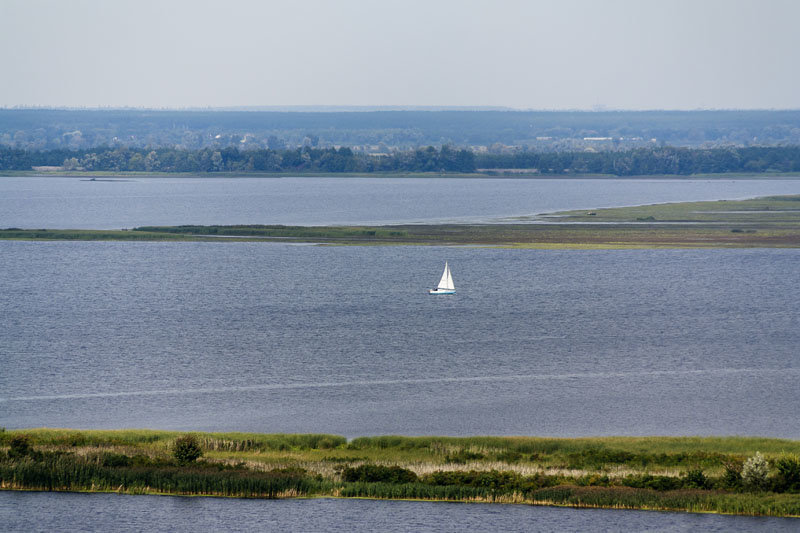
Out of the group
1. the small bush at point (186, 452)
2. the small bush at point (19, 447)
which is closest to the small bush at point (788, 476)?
the small bush at point (186, 452)

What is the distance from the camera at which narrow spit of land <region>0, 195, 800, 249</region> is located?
138 m

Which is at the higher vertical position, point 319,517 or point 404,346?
point 319,517

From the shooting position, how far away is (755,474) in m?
40.7

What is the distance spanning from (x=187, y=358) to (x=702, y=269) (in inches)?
2807

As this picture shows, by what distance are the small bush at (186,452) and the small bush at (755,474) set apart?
20689 mm

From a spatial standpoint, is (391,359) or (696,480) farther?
(391,359)

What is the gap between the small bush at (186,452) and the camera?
43.8 m

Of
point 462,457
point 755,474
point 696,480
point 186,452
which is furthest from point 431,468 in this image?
point 755,474

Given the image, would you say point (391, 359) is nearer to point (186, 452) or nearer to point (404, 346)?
point (404, 346)

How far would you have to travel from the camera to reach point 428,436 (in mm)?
50469

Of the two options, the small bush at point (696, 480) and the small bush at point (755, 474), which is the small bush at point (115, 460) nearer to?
the small bush at point (696, 480)

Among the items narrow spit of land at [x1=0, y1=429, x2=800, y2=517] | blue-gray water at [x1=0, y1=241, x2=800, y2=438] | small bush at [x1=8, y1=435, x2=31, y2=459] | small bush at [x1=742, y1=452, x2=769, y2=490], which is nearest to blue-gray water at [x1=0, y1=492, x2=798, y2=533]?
narrow spit of land at [x1=0, y1=429, x2=800, y2=517]

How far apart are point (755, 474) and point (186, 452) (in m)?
21.4

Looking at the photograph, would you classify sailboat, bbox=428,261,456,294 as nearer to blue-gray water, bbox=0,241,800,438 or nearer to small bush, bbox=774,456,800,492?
blue-gray water, bbox=0,241,800,438
